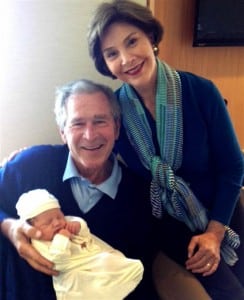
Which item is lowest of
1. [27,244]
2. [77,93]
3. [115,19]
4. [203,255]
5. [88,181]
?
[203,255]

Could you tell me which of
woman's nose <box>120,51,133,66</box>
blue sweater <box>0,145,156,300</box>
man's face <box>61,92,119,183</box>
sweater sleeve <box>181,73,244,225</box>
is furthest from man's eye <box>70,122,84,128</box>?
sweater sleeve <box>181,73,244,225</box>

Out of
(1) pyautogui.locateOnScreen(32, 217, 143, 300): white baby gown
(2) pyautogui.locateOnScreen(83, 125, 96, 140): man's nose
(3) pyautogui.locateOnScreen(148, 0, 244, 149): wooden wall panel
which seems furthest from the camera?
(3) pyautogui.locateOnScreen(148, 0, 244, 149): wooden wall panel

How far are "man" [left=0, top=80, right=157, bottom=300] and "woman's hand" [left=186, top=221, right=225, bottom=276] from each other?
146 millimetres

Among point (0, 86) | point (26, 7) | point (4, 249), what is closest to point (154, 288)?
point (4, 249)

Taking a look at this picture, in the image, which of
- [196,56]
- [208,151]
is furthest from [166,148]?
[196,56]

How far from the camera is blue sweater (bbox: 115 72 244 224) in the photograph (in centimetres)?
137

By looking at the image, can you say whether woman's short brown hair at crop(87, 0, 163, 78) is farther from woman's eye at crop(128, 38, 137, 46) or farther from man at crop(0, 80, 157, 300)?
man at crop(0, 80, 157, 300)

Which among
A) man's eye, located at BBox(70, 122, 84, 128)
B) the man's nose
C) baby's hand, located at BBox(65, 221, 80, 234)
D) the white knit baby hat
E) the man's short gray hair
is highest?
the man's short gray hair

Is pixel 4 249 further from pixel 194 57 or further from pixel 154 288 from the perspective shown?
pixel 194 57

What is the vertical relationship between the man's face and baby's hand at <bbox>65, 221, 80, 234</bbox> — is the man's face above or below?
above

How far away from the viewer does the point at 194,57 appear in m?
2.13

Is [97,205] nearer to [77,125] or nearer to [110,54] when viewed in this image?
[77,125]

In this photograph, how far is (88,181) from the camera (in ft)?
4.32

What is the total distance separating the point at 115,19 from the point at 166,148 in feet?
1.59
